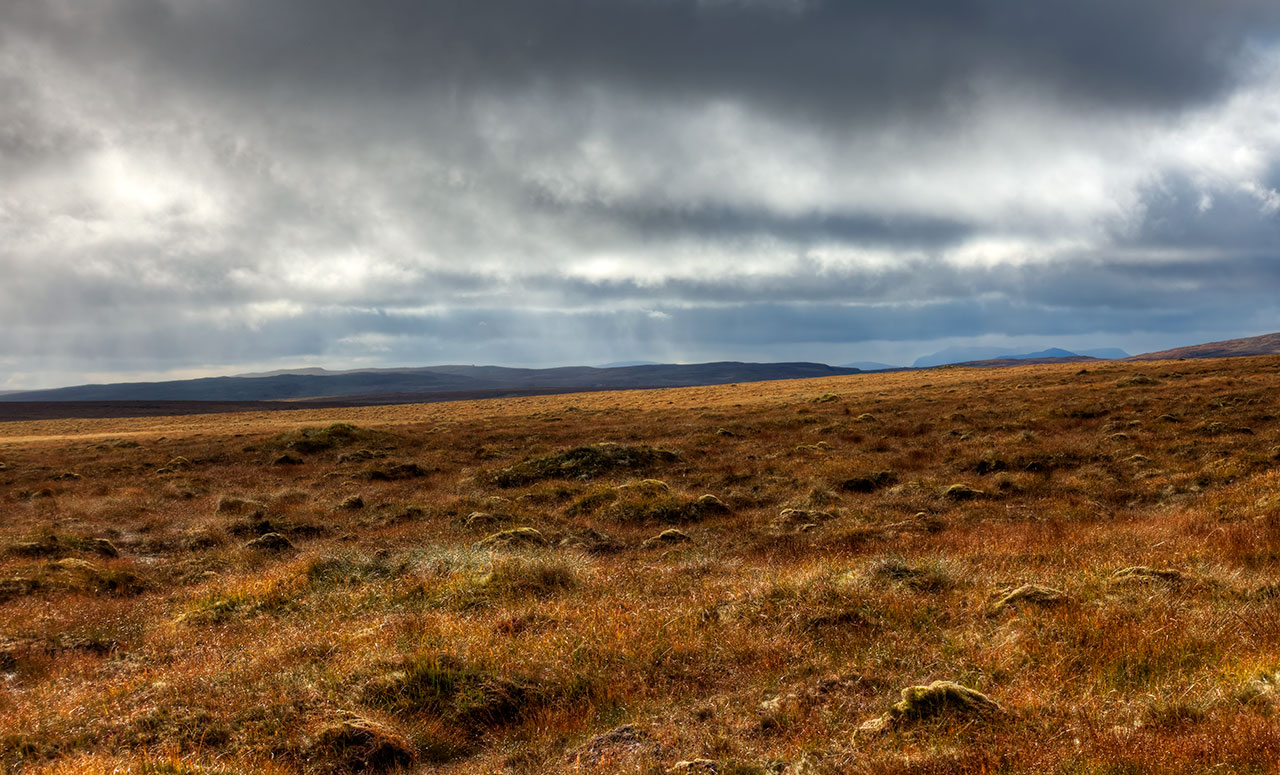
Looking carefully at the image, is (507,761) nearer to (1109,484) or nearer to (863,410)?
(1109,484)

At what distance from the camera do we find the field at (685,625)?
5504 millimetres

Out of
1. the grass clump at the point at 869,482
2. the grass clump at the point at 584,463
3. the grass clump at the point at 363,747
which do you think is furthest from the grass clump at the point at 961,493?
the grass clump at the point at 363,747

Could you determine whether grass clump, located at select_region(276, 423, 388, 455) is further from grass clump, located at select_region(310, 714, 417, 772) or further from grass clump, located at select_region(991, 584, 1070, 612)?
grass clump, located at select_region(991, 584, 1070, 612)

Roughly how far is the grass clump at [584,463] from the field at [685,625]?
9.46 ft

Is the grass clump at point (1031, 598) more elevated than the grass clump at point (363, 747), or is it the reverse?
the grass clump at point (1031, 598)

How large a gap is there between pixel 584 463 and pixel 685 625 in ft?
57.1

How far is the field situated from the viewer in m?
5.50

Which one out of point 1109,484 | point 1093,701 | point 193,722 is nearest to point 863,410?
point 1109,484

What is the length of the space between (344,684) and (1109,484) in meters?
19.5

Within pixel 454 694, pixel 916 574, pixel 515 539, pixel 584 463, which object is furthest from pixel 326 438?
pixel 916 574

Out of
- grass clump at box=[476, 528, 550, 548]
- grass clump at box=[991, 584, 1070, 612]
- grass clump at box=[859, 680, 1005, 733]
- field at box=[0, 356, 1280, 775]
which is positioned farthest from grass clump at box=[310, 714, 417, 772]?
grass clump at box=[476, 528, 550, 548]

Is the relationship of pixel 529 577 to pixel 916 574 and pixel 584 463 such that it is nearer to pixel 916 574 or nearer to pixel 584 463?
pixel 916 574

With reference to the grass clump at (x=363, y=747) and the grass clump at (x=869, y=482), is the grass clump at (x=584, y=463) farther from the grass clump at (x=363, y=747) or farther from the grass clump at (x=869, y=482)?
the grass clump at (x=363, y=747)

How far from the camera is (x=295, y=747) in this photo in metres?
6.00
